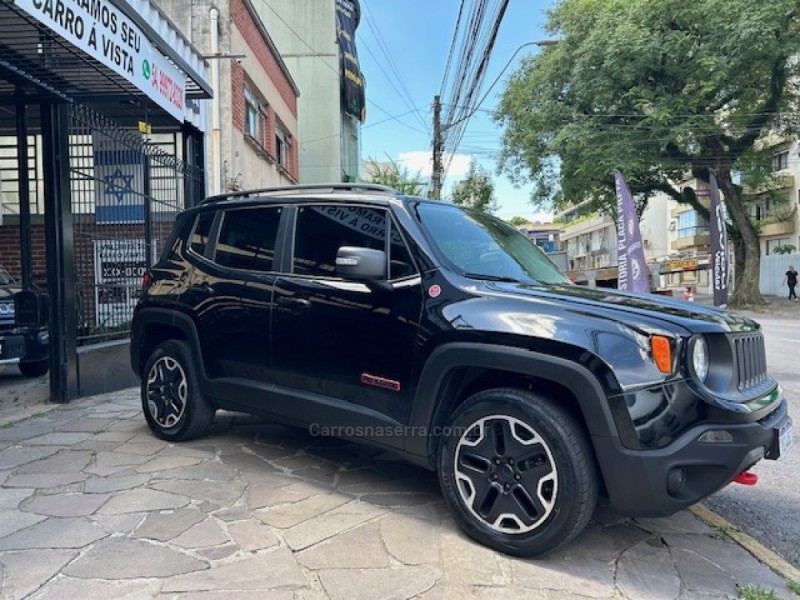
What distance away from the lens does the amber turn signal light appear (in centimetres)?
261

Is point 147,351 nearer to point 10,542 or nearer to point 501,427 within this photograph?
point 10,542

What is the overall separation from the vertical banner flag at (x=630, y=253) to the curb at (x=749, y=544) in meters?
7.67

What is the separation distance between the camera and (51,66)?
5520 millimetres

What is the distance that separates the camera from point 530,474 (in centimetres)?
282

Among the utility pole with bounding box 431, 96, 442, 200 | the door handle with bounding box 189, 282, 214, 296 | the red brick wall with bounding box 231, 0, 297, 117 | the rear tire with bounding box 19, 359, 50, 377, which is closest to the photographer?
the door handle with bounding box 189, 282, 214, 296

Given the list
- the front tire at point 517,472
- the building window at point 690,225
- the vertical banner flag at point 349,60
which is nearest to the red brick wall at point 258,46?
the vertical banner flag at point 349,60

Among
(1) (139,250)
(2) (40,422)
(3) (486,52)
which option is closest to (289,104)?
(3) (486,52)

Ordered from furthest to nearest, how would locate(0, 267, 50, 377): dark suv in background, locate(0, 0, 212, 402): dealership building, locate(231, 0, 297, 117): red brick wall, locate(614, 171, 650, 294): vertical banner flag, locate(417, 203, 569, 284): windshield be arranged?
locate(231, 0, 297, 117): red brick wall, locate(614, 171, 650, 294): vertical banner flag, locate(0, 267, 50, 377): dark suv in background, locate(0, 0, 212, 402): dealership building, locate(417, 203, 569, 284): windshield

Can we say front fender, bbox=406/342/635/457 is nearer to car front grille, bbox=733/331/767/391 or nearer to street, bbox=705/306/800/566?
car front grille, bbox=733/331/767/391

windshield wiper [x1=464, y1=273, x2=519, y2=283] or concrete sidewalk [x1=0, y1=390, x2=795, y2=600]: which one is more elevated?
windshield wiper [x1=464, y1=273, x2=519, y2=283]

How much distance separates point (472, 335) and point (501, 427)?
468 millimetres

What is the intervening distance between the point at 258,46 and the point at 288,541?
503 inches

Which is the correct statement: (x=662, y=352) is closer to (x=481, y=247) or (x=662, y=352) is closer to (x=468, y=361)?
(x=468, y=361)

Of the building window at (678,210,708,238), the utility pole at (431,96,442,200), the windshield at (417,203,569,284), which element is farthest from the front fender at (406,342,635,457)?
the building window at (678,210,708,238)
